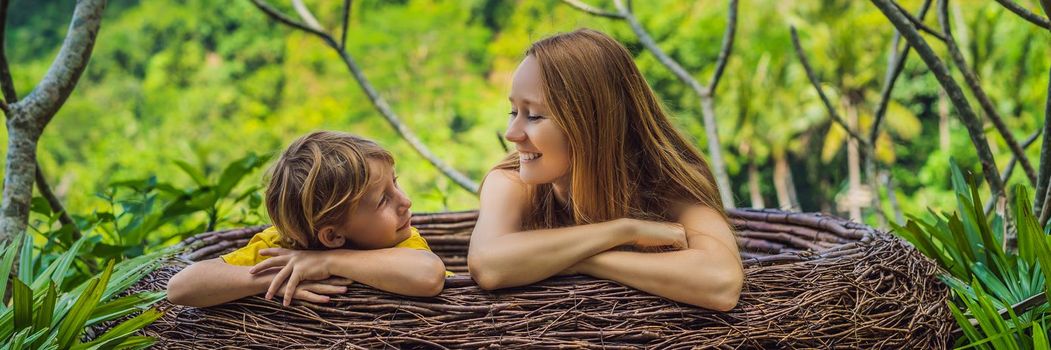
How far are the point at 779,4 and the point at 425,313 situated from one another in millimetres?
22448

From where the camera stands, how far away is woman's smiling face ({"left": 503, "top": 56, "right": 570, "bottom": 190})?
1731mm

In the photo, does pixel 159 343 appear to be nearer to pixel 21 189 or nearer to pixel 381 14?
pixel 21 189

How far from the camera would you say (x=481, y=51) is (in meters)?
24.9

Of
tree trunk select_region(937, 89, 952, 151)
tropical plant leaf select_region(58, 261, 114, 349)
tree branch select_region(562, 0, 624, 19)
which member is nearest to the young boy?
tropical plant leaf select_region(58, 261, 114, 349)

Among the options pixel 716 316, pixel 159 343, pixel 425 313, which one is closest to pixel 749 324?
pixel 716 316

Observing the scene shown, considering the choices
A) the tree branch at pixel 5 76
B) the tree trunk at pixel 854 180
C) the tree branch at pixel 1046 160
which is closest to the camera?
the tree branch at pixel 1046 160

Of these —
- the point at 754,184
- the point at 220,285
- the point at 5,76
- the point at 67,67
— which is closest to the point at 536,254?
the point at 220,285

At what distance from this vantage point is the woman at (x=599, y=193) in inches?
62.0

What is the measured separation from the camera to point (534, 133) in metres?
1.73

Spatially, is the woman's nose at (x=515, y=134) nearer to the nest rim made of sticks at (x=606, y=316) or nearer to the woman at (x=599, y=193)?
the woman at (x=599, y=193)

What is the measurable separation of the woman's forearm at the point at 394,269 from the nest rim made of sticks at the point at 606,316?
23 millimetres

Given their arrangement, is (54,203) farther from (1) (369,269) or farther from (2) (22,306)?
(1) (369,269)

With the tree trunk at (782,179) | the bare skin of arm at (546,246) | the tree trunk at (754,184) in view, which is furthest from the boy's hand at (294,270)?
the tree trunk at (782,179)

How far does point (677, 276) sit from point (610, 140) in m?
0.32
